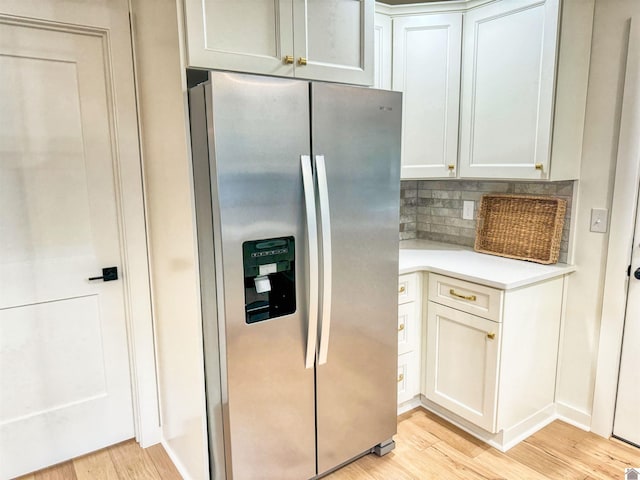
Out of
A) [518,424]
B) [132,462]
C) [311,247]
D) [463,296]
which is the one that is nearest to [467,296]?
[463,296]

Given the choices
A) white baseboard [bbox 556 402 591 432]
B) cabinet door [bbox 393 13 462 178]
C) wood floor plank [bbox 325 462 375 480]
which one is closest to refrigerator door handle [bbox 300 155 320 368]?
wood floor plank [bbox 325 462 375 480]

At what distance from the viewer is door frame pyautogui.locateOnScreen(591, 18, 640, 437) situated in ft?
6.57

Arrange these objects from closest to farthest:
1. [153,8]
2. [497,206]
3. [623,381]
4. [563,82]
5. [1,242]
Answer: [153,8] < [1,242] < [563,82] < [623,381] < [497,206]

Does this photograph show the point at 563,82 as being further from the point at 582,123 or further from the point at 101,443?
the point at 101,443

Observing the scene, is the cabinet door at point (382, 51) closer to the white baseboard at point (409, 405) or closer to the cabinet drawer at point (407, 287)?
the cabinet drawer at point (407, 287)

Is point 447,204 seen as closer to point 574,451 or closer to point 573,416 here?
point 573,416

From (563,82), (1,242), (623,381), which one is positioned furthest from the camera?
(623,381)

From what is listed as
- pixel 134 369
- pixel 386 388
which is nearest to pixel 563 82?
pixel 386 388

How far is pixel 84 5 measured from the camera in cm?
191

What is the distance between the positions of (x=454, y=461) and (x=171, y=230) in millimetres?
1732

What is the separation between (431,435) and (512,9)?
221cm

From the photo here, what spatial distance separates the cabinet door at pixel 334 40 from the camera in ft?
5.63

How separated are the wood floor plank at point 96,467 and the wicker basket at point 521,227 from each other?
7.57 feet

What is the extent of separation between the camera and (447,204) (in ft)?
9.46
